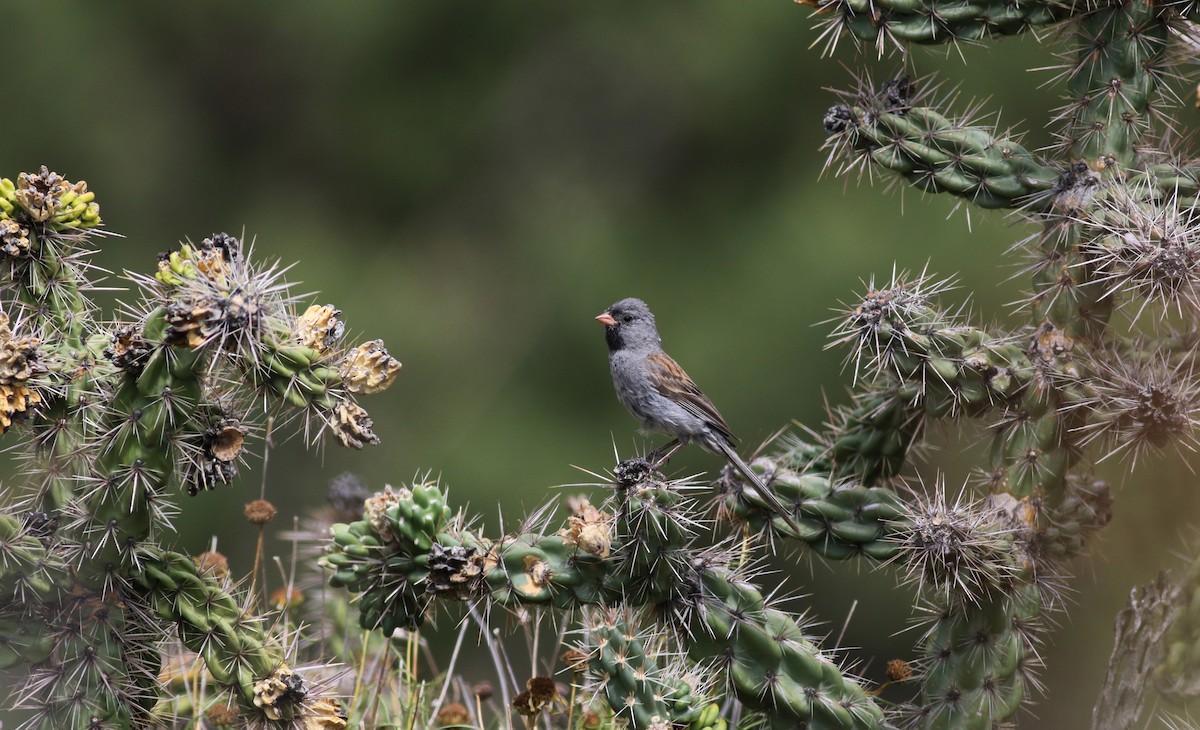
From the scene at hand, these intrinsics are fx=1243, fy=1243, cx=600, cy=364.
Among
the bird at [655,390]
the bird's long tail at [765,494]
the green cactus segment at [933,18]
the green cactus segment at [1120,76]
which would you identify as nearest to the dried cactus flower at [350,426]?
the bird's long tail at [765,494]

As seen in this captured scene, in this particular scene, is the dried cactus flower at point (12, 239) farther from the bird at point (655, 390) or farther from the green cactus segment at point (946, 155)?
the green cactus segment at point (946, 155)

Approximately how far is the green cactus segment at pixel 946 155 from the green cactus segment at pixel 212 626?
90.1 inches

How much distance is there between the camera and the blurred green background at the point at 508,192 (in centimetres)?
1026

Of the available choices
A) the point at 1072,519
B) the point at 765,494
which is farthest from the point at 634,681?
the point at 1072,519

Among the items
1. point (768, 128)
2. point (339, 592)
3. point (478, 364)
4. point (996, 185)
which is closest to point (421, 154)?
point (478, 364)

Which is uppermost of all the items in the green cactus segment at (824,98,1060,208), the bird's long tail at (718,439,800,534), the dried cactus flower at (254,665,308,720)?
the green cactus segment at (824,98,1060,208)

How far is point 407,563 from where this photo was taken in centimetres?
333

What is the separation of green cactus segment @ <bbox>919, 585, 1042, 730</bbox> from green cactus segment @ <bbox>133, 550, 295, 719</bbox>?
187 cm

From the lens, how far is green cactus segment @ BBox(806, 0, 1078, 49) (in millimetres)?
3807

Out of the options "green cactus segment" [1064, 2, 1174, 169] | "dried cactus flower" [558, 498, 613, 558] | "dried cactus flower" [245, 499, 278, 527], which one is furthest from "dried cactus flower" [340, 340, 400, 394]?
"green cactus segment" [1064, 2, 1174, 169]

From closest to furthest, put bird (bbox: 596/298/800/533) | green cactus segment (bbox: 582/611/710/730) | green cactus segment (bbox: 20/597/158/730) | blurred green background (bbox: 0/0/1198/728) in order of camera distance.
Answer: green cactus segment (bbox: 20/597/158/730)
green cactus segment (bbox: 582/611/710/730)
bird (bbox: 596/298/800/533)
blurred green background (bbox: 0/0/1198/728)

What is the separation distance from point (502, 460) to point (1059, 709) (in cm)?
651

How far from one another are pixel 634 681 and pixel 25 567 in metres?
1.56

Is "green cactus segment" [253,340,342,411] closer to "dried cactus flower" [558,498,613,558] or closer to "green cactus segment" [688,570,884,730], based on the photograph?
"dried cactus flower" [558,498,613,558]
